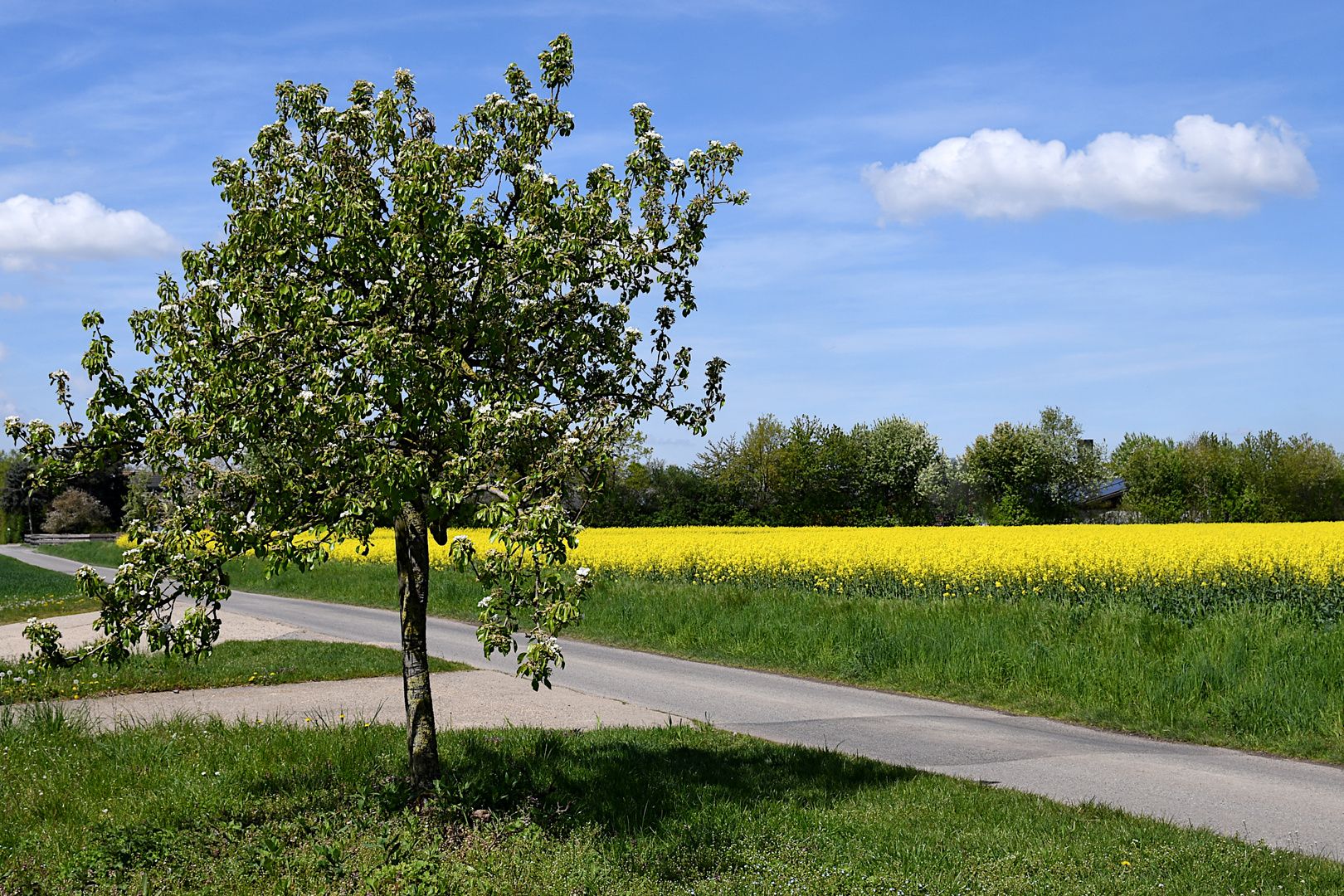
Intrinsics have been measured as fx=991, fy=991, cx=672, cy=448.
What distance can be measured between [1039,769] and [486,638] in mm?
5747

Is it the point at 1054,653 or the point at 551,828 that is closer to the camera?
the point at 551,828

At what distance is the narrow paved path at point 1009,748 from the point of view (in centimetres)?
754

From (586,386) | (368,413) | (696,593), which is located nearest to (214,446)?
Result: (368,413)

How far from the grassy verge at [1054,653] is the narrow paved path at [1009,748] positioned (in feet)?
1.95

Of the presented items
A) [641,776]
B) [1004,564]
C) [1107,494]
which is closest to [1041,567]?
[1004,564]

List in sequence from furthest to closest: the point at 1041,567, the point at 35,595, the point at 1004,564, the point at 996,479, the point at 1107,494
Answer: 1. the point at 1107,494
2. the point at 996,479
3. the point at 35,595
4. the point at 1004,564
5. the point at 1041,567

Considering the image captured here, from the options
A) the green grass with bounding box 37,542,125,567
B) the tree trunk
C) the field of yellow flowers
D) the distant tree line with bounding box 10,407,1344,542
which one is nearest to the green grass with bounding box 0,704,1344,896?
the tree trunk

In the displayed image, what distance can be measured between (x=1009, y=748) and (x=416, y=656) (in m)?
5.88

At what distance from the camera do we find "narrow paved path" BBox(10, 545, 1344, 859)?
754cm

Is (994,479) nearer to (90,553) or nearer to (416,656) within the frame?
(90,553)

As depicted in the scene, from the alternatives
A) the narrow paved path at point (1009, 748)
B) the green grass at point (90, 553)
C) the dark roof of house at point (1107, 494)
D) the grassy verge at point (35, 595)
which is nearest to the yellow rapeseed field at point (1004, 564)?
the narrow paved path at point (1009, 748)

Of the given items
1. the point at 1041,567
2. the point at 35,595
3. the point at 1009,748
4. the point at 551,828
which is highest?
the point at 1041,567

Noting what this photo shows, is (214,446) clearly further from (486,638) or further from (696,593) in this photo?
(696,593)

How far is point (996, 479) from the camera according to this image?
77.9 meters
